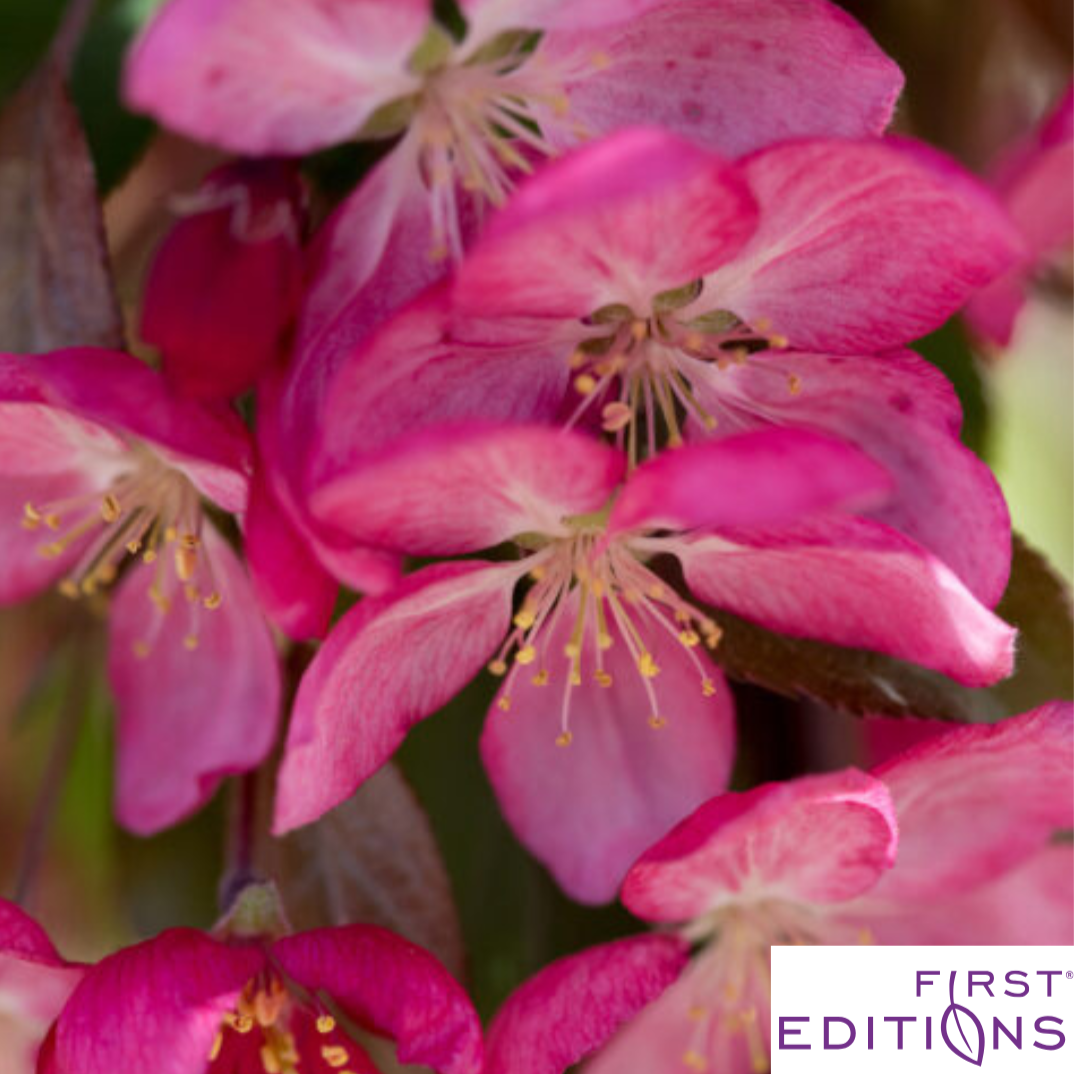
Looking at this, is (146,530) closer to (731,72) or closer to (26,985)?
(26,985)

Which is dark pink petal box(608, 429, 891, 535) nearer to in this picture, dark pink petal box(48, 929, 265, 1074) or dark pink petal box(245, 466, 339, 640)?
dark pink petal box(245, 466, 339, 640)

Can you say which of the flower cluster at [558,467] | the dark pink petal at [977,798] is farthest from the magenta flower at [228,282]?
the dark pink petal at [977,798]

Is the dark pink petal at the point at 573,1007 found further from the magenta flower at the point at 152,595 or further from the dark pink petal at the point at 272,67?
the dark pink petal at the point at 272,67

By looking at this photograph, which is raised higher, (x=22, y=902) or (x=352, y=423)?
(x=352, y=423)

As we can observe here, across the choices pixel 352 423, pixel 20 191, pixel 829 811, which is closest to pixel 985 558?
pixel 829 811

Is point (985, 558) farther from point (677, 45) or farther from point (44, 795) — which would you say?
point (44, 795)

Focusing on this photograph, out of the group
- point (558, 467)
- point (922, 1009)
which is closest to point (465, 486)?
point (558, 467)
